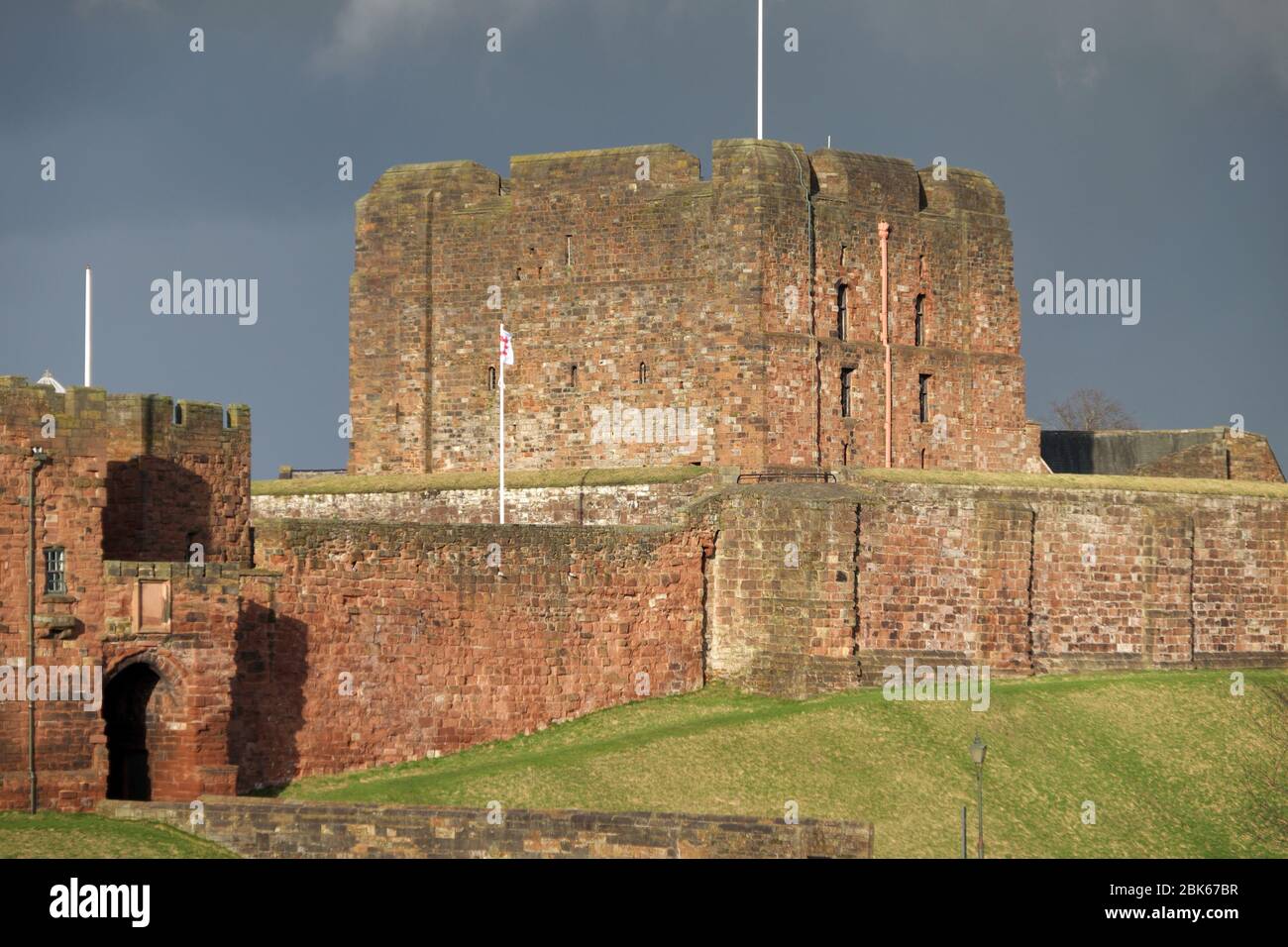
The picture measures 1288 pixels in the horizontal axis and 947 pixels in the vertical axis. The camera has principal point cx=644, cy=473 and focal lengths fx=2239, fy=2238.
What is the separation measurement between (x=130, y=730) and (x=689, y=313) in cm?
2220

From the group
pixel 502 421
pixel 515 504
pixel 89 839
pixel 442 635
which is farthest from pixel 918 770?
pixel 502 421

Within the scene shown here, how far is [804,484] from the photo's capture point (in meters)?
47.9

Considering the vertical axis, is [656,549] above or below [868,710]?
above

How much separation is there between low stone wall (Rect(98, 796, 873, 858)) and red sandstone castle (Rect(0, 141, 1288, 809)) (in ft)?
7.87

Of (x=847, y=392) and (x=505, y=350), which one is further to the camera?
(x=847, y=392)

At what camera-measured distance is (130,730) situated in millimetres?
37219

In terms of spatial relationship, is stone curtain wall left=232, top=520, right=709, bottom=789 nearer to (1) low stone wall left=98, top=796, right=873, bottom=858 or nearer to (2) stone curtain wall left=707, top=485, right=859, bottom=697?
(2) stone curtain wall left=707, top=485, right=859, bottom=697

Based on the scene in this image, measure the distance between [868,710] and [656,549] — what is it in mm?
5766

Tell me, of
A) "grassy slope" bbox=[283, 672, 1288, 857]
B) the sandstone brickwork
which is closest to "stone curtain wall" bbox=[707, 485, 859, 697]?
"grassy slope" bbox=[283, 672, 1288, 857]

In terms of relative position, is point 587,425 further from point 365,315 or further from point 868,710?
point 868,710

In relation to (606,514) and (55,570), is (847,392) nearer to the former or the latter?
(606,514)
